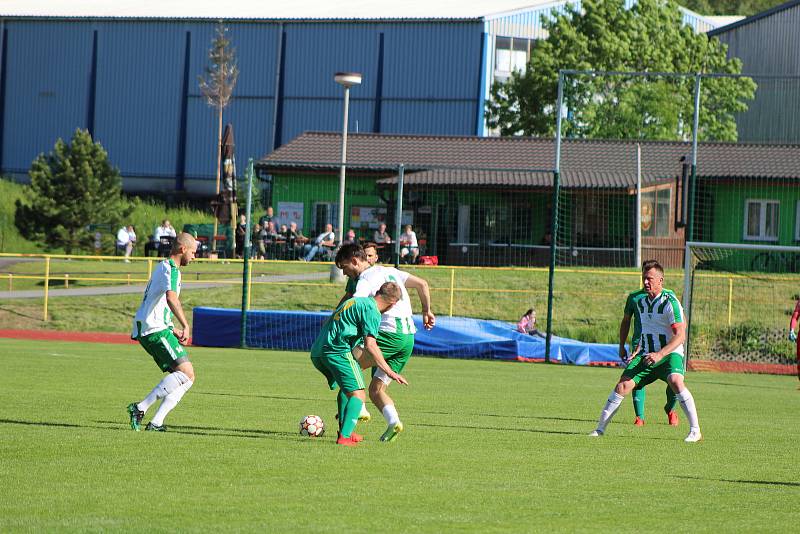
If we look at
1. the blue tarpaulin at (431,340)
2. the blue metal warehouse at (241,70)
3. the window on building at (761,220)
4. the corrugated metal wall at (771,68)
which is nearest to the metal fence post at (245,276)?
the blue tarpaulin at (431,340)

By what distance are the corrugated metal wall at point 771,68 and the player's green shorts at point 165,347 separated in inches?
1523

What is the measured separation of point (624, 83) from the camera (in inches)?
1833

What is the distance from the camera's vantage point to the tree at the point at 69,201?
144ft

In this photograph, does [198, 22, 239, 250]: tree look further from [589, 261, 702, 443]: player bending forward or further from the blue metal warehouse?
[589, 261, 702, 443]: player bending forward

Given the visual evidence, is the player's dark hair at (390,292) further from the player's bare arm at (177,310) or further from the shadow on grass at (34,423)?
the shadow on grass at (34,423)

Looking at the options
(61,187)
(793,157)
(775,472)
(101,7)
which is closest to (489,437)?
(775,472)

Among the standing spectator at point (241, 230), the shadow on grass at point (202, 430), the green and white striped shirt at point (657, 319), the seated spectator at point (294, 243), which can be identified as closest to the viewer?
the shadow on grass at point (202, 430)

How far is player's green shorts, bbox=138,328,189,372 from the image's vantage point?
1066 centimetres

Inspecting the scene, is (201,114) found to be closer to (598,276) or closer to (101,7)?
(101,7)

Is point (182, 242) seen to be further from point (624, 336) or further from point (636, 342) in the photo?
point (636, 342)

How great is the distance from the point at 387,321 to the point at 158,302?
6.94ft

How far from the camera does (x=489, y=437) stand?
10.9m

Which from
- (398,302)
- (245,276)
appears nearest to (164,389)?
(398,302)

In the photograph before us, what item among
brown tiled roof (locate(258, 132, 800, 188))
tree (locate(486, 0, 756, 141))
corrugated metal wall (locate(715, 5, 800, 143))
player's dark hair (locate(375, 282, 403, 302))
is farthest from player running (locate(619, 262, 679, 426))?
corrugated metal wall (locate(715, 5, 800, 143))
